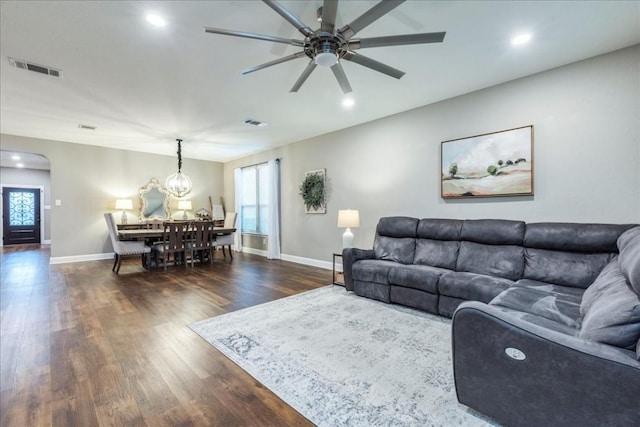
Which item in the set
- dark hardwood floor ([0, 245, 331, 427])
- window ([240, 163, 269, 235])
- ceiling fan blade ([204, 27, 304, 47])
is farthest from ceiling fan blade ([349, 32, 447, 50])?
window ([240, 163, 269, 235])

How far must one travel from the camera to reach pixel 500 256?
3.00 meters

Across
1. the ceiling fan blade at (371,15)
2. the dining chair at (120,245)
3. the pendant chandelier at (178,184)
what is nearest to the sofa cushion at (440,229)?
the ceiling fan blade at (371,15)

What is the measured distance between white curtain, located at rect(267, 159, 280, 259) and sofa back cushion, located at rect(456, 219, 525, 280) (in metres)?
4.10

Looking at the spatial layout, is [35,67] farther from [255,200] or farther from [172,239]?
[255,200]

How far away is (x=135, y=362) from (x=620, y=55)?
Result: 196 inches

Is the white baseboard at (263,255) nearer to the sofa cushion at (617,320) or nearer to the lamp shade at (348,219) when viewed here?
the lamp shade at (348,219)

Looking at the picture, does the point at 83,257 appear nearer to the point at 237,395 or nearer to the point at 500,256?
the point at 237,395

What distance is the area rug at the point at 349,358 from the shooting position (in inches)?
62.5

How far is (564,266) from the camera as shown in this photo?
2613mm

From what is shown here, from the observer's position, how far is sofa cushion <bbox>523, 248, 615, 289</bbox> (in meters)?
2.46

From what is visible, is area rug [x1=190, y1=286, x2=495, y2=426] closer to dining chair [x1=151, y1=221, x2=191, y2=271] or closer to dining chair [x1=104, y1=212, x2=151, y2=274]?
dining chair [x1=151, y1=221, x2=191, y2=271]

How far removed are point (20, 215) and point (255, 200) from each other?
334 inches

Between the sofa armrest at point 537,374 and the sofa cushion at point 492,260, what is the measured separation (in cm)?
179

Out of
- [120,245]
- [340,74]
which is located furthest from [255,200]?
[340,74]
